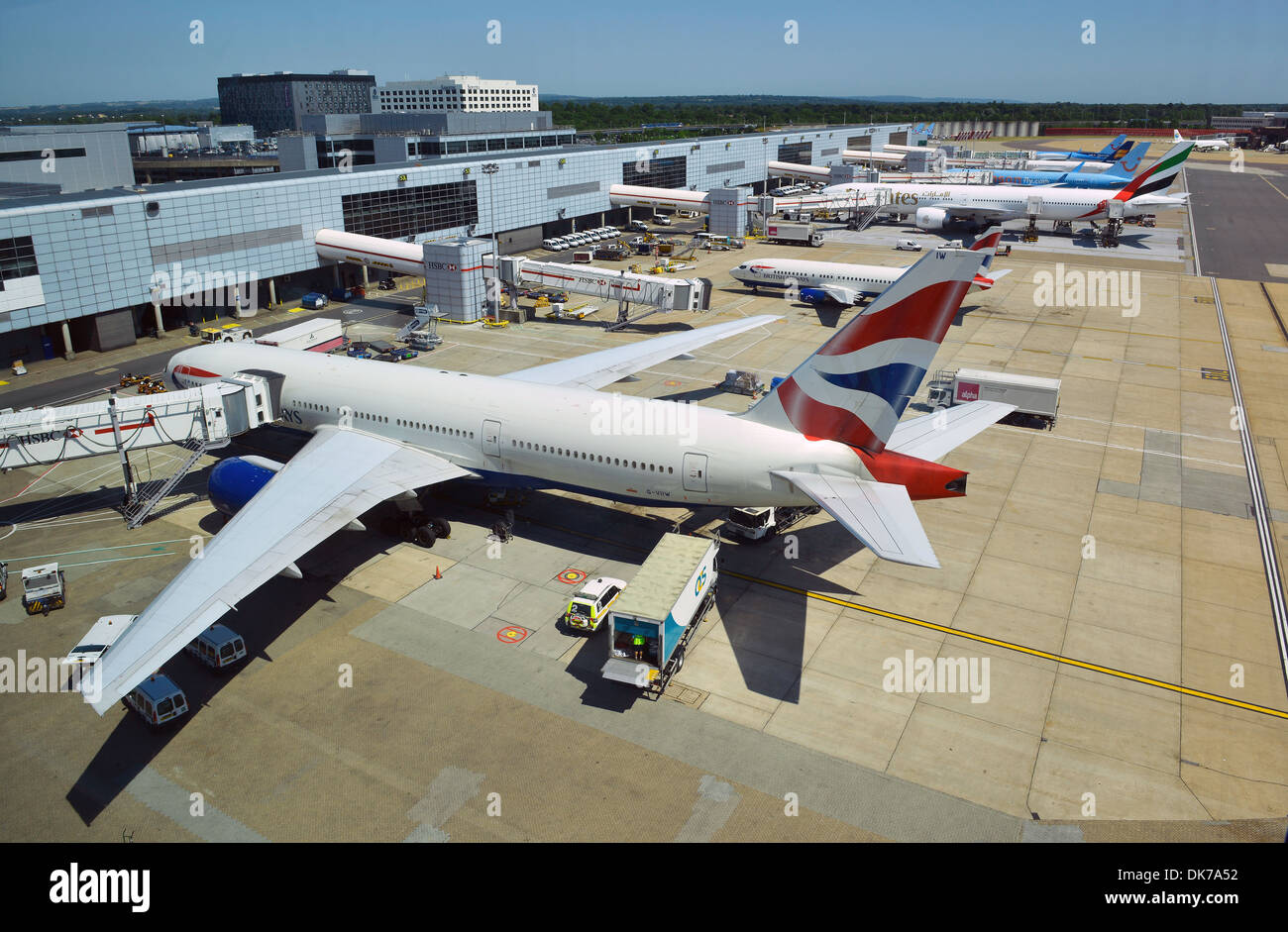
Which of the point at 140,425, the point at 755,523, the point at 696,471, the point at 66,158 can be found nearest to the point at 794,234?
the point at 755,523

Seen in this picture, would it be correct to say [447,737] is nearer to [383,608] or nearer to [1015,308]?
[383,608]

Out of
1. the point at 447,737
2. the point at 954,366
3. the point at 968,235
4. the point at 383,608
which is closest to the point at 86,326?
the point at 383,608

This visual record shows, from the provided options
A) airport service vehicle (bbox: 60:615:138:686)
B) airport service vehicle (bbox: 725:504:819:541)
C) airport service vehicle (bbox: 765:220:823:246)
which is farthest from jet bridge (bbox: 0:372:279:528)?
airport service vehicle (bbox: 765:220:823:246)

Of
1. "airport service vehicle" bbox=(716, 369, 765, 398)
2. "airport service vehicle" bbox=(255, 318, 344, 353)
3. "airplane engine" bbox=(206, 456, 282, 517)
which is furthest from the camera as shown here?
"airport service vehicle" bbox=(255, 318, 344, 353)

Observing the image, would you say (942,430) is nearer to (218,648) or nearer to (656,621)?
(656,621)

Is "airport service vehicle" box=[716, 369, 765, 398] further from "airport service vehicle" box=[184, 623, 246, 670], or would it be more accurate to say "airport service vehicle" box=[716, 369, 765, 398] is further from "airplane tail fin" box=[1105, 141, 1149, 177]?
"airplane tail fin" box=[1105, 141, 1149, 177]

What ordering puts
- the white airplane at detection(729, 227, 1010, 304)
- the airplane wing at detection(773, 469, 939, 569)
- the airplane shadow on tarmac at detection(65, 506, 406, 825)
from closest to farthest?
1. the airplane shadow on tarmac at detection(65, 506, 406, 825)
2. the airplane wing at detection(773, 469, 939, 569)
3. the white airplane at detection(729, 227, 1010, 304)

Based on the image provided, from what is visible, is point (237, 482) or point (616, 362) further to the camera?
point (616, 362)

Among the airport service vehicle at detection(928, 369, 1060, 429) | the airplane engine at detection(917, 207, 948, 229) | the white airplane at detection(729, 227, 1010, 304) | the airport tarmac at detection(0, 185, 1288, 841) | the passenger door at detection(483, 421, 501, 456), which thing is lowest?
the airport tarmac at detection(0, 185, 1288, 841)
